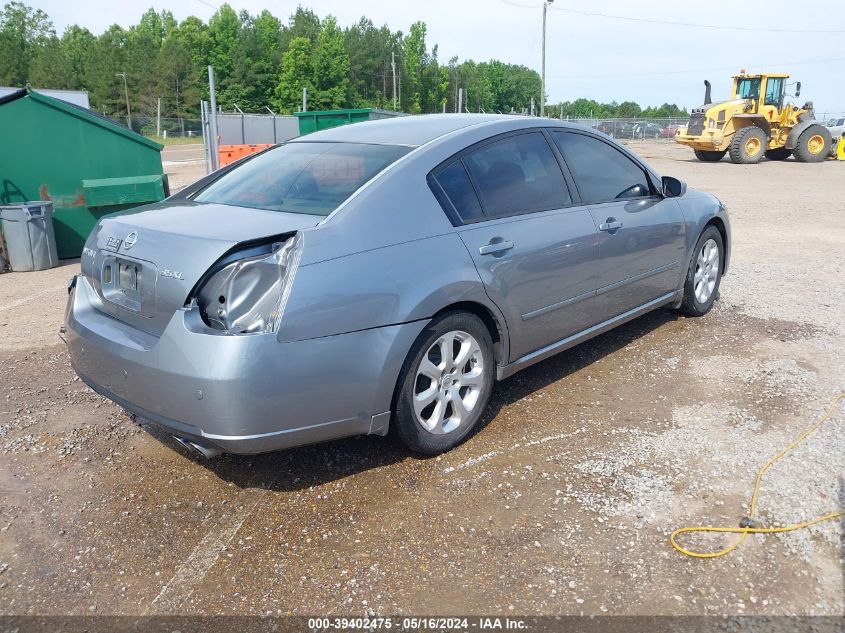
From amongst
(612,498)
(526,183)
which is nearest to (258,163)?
(526,183)

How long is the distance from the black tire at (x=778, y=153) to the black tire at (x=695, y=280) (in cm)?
2408

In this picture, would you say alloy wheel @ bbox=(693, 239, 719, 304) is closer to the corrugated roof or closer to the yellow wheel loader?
the corrugated roof

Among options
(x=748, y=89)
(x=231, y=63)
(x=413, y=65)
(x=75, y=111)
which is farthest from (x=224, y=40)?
(x=75, y=111)

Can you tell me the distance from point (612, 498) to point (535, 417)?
913 millimetres

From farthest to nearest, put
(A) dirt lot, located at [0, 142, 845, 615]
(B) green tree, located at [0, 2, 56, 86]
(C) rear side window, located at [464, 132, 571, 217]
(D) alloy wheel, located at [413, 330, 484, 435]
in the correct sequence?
(B) green tree, located at [0, 2, 56, 86] < (C) rear side window, located at [464, 132, 571, 217] < (D) alloy wheel, located at [413, 330, 484, 435] < (A) dirt lot, located at [0, 142, 845, 615]

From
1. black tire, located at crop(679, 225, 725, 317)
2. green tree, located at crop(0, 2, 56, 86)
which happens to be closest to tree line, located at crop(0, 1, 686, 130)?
green tree, located at crop(0, 2, 56, 86)

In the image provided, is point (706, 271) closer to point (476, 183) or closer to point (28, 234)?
point (476, 183)

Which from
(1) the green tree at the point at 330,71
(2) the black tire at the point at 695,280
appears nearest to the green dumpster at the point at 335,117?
(2) the black tire at the point at 695,280

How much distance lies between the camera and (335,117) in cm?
1788

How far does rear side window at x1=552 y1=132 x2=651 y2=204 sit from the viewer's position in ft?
14.3

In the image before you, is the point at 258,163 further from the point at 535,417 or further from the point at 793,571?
the point at 793,571

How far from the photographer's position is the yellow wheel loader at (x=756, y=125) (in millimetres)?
24453

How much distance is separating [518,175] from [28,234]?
653 cm

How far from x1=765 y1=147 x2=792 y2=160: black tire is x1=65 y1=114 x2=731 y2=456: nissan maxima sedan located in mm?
26012
